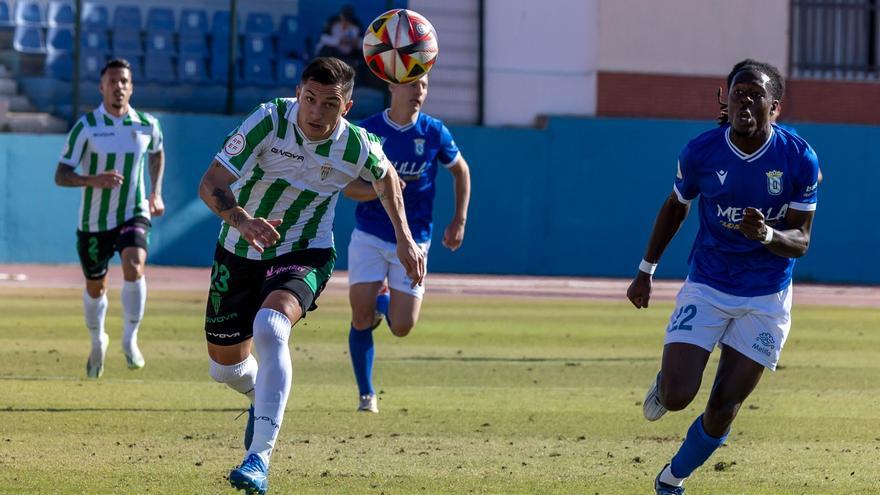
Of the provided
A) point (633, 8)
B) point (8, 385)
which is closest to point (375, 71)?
point (8, 385)

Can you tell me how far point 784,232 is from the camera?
21.8 ft

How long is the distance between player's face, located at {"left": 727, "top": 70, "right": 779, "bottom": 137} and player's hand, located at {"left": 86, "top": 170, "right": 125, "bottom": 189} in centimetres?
621

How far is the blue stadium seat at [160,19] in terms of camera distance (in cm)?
2675

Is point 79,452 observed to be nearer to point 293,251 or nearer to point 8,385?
point 293,251

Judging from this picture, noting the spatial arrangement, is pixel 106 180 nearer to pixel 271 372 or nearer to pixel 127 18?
pixel 271 372

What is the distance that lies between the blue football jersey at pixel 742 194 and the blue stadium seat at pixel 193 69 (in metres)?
20.2

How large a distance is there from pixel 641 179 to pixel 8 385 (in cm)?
1747

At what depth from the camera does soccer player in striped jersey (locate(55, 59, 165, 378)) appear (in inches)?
460

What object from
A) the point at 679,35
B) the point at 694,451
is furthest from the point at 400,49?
the point at 679,35

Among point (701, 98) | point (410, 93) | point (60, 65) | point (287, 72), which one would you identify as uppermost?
point (410, 93)

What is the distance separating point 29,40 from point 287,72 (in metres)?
4.78

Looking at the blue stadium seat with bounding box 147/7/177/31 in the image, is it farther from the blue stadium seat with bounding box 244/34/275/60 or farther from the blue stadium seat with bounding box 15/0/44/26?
the blue stadium seat with bounding box 15/0/44/26

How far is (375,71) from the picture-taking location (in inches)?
371

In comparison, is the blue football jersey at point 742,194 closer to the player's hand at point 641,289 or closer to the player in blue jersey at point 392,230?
the player's hand at point 641,289
